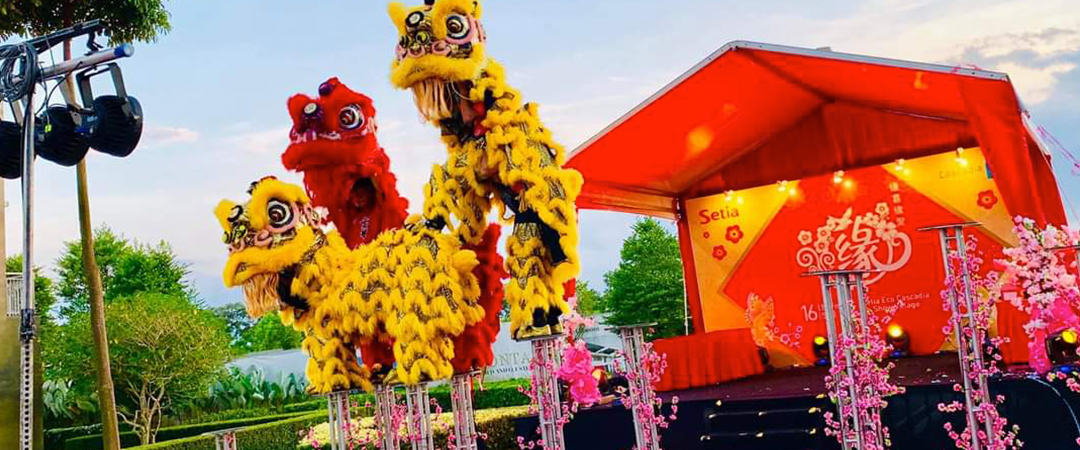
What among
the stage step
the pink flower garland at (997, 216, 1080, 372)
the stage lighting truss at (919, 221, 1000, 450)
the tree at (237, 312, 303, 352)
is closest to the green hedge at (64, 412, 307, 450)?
the stage step

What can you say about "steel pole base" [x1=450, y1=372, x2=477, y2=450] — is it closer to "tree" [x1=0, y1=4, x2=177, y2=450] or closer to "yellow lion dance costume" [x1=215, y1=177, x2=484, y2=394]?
"yellow lion dance costume" [x1=215, y1=177, x2=484, y2=394]

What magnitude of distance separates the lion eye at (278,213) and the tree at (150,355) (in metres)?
12.0

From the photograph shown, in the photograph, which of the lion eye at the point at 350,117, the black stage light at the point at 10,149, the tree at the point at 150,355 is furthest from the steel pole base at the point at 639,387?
the tree at the point at 150,355

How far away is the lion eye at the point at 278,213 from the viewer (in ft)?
11.9

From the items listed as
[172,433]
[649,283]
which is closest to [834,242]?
[172,433]

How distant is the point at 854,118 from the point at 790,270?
1.66 meters

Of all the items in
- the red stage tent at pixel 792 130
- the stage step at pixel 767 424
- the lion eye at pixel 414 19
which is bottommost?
the stage step at pixel 767 424

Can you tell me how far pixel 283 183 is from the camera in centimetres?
366

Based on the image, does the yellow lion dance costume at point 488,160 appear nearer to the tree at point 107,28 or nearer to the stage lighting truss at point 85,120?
the stage lighting truss at point 85,120

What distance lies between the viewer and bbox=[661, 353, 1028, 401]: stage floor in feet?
21.9

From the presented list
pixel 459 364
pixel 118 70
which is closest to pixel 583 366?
pixel 459 364

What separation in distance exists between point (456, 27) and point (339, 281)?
3.64 feet

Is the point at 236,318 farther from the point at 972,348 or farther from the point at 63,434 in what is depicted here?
the point at 972,348

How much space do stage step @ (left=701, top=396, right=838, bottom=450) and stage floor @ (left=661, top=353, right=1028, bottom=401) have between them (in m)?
0.09
